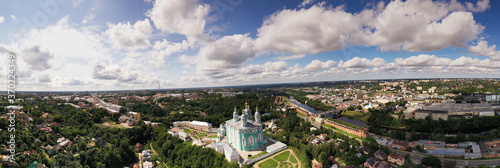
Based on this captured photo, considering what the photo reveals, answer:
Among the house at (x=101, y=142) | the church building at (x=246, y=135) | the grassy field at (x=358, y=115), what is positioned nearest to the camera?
the church building at (x=246, y=135)

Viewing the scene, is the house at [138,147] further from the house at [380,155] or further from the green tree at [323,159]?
the house at [380,155]

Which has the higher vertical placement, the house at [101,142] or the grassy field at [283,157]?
the house at [101,142]

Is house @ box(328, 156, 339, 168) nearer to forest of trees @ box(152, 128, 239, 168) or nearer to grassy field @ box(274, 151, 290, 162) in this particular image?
grassy field @ box(274, 151, 290, 162)

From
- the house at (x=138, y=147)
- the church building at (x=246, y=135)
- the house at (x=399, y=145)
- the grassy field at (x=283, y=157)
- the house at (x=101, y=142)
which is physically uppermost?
the church building at (x=246, y=135)

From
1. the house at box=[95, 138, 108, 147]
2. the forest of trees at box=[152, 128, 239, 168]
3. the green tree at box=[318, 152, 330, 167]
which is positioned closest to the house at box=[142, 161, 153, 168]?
the forest of trees at box=[152, 128, 239, 168]

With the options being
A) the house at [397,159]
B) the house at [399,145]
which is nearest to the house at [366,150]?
the house at [397,159]

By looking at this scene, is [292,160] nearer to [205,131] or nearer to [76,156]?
[205,131]

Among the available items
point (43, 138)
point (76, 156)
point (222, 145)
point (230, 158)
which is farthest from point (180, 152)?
point (43, 138)

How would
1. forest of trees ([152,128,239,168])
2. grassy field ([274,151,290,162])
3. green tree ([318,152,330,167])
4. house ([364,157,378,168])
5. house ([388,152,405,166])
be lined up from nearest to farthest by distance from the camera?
house ([364,157,378,168]) → house ([388,152,405,166]) → forest of trees ([152,128,239,168]) → green tree ([318,152,330,167]) → grassy field ([274,151,290,162])

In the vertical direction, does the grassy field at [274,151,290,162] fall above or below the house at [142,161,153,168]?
above

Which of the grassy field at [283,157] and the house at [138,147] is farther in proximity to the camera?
the house at [138,147]

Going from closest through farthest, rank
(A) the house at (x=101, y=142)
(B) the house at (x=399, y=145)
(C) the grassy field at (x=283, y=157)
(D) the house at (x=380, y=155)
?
(C) the grassy field at (x=283, y=157) → (D) the house at (x=380, y=155) → (B) the house at (x=399, y=145) → (A) the house at (x=101, y=142)

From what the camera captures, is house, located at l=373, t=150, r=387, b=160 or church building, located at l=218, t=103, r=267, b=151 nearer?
house, located at l=373, t=150, r=387, b=160

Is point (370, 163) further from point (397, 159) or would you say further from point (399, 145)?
point (399, 145)
